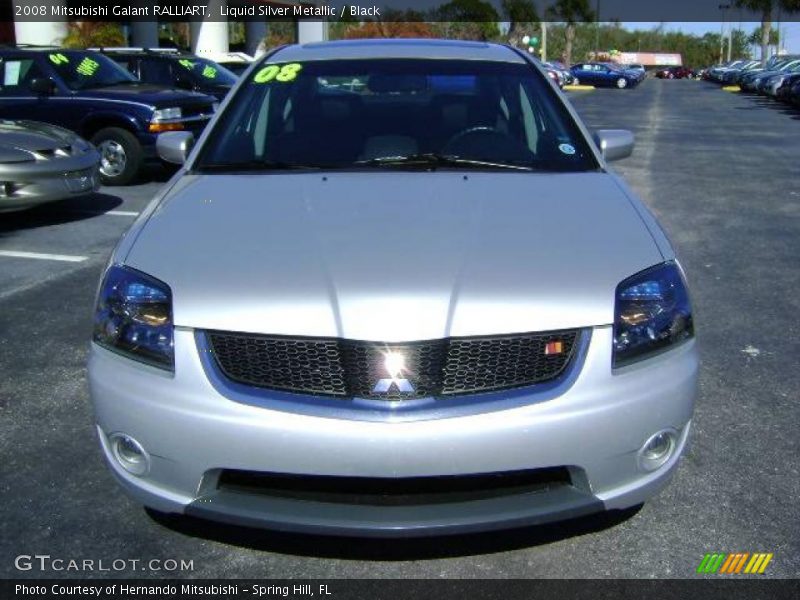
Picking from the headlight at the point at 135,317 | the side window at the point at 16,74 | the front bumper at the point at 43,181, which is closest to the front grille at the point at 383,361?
the headlight at the point at 135,317

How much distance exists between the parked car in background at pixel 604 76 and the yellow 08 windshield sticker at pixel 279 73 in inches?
1896

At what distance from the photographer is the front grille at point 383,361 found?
7.72ft

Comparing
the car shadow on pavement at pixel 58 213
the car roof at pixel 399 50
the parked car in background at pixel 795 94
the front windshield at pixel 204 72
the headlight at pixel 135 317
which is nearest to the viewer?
the headlight at pixel 135 317

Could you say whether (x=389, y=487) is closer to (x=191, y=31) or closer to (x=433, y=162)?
(x=433, y=162)

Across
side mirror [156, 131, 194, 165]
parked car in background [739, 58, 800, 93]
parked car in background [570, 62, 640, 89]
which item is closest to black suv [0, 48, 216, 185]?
side mirror [156, 131, 194, 165]

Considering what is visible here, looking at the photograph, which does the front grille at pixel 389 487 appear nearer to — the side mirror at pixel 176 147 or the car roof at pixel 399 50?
the side mirror at pixel 176 147

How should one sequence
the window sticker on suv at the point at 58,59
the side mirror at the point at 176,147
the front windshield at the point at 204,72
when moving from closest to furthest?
the side mirror at the point at 176,147 < the window sticker on suv at the point at 58,59 < the front windshield at the point at 204,72

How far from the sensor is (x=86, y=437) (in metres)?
3.57

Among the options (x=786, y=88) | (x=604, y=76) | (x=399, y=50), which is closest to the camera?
(x=399, y=50)

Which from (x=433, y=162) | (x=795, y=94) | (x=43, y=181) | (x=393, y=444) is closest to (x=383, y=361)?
(x=393, y=444)

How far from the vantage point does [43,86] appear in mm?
10148

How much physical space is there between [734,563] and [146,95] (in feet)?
29.5

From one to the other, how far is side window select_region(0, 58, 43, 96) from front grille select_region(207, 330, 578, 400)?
9.16m

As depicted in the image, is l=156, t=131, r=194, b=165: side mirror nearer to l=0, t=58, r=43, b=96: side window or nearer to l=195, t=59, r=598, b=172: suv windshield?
l=195, t=59, r=598, b=172: suv windshield
